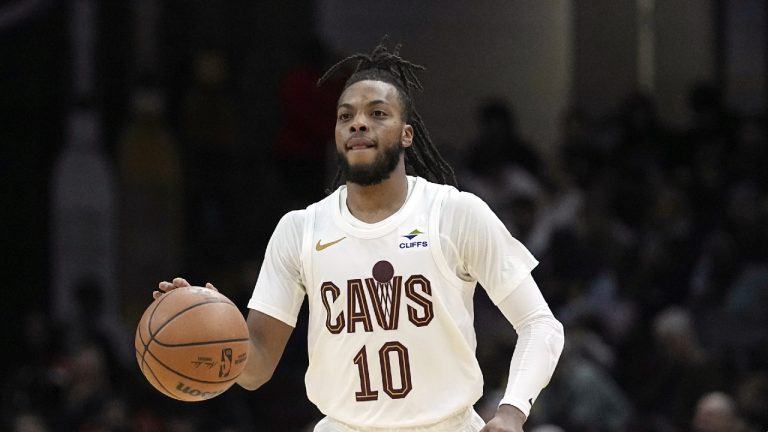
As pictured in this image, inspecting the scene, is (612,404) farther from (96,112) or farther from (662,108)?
(96,112)

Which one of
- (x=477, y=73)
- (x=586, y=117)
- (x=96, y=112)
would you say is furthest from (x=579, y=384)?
(x=96, y=112)

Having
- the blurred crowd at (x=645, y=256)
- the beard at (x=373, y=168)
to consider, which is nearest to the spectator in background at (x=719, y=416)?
the blurred crowd at (x=645, y=256)

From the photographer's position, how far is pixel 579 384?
10.1 m

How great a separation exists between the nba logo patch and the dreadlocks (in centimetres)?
46

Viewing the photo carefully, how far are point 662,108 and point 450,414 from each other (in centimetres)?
897

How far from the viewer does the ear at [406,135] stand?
570 centimetres

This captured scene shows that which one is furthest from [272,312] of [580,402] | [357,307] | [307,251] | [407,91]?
[580,402]

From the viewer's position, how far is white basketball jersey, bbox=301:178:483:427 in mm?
5512

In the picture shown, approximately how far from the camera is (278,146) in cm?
1347

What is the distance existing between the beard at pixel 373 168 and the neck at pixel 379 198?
0.04 metres

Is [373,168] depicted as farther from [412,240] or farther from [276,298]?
[276,298]

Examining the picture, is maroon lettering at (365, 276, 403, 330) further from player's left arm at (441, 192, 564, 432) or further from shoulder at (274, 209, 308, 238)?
shoulder at (274, 209, 308, 238)

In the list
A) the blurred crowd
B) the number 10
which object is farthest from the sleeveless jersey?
the blurred crowd

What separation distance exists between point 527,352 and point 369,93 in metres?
1.15
